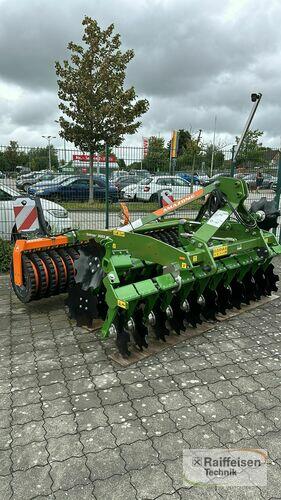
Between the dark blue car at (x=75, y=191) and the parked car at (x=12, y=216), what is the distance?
0.27 metres

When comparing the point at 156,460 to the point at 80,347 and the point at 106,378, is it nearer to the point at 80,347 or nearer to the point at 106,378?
the point at 106,378

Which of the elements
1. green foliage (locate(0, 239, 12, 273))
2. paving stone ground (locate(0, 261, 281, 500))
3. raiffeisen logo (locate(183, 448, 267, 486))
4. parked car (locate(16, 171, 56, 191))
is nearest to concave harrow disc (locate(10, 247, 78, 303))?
paving stone ground (locate(0, 261, 281, 500))

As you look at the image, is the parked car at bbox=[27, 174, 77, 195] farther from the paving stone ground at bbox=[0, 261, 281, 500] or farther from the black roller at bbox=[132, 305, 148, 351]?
the black roller at bbox=[132, 305, 148, 351]

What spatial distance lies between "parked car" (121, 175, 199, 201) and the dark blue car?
73 centimetres

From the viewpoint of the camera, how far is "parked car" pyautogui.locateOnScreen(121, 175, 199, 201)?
8944 millimetres

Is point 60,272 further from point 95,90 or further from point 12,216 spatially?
point 95,90

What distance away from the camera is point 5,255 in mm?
6973

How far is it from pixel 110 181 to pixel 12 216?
210 centimetres

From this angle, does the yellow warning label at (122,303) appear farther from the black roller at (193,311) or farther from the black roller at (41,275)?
the black roller at (41,275)

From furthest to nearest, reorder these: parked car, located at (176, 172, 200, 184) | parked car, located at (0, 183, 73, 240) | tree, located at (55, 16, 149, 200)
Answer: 1. tree, located at (55, 16, 149, 200)
2. parked car, located at (176, 172, 200, 184)
3. parked car, located at (0, 183, 73, 240)

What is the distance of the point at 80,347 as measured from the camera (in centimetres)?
405

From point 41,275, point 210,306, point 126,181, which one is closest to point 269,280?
point 210,306

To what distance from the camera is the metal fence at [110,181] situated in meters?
7.52

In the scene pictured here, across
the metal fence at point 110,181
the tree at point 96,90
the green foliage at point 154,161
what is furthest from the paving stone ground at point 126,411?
the tree at point 96,90
